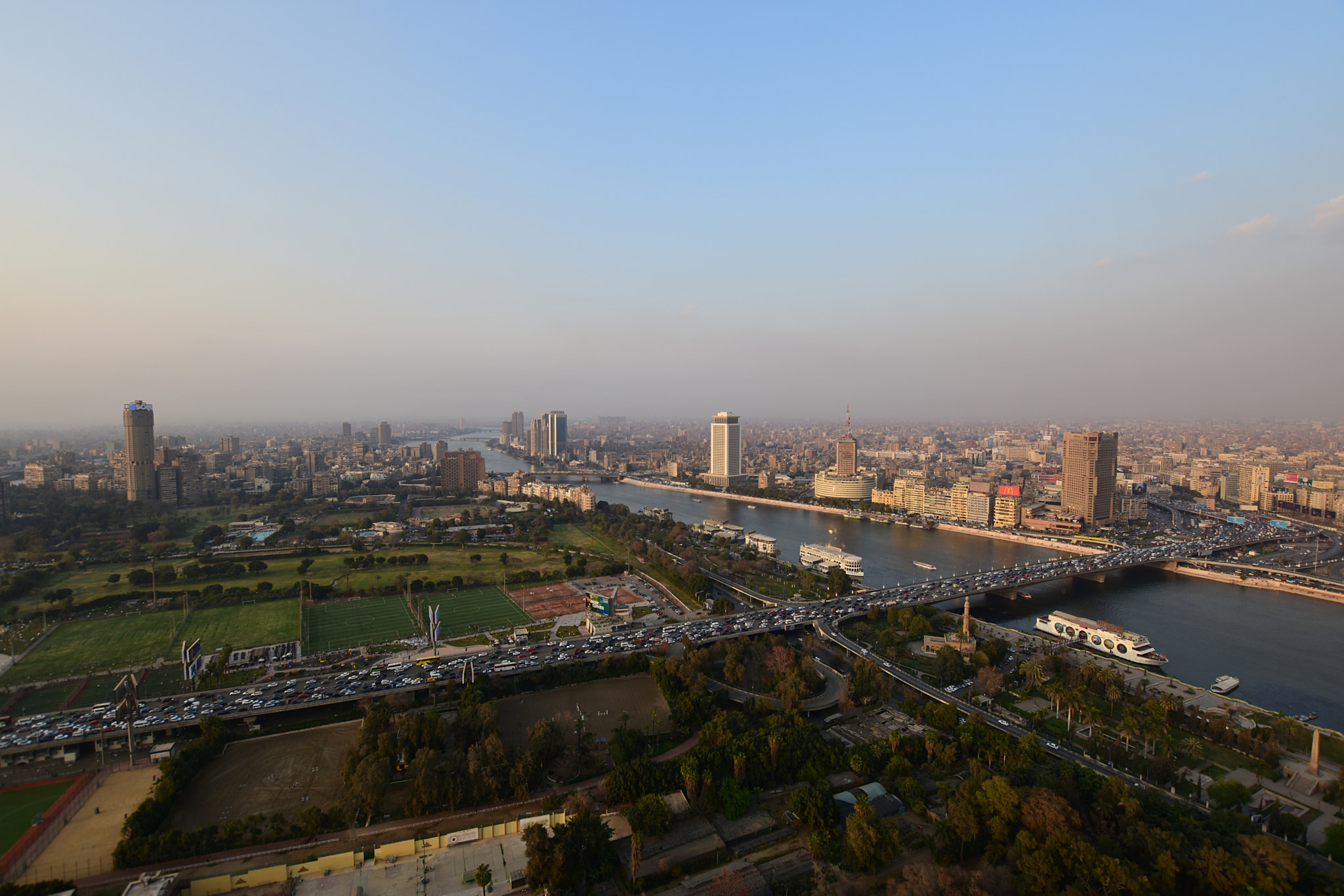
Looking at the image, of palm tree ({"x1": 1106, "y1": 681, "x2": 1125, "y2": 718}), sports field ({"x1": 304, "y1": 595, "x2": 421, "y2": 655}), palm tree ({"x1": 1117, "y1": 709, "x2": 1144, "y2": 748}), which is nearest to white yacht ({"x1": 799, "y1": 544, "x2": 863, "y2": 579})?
palm tree ({"x1": 1106, "y1": 681, "x2": 1125, "y2": 718})

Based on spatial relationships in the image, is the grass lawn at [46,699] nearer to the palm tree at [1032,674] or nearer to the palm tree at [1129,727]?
the palm tree at [1032,674]

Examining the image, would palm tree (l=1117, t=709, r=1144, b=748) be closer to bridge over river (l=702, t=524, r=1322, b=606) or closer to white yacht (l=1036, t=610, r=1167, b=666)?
white yacht (l=1036, t=610, r=1167, b=666)

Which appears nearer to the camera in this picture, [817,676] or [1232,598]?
[817,676]

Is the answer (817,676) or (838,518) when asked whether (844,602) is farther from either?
(838,518)

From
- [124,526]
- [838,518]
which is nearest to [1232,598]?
[838,518]

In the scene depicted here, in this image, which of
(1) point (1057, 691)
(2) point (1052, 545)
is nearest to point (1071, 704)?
(1) point (1057, 691)

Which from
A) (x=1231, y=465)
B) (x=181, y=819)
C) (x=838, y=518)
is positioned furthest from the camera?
(x=1231, y=465)

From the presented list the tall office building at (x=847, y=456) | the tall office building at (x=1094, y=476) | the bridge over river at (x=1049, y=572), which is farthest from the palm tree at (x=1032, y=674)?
the tall office building at (x=847, y=456)
